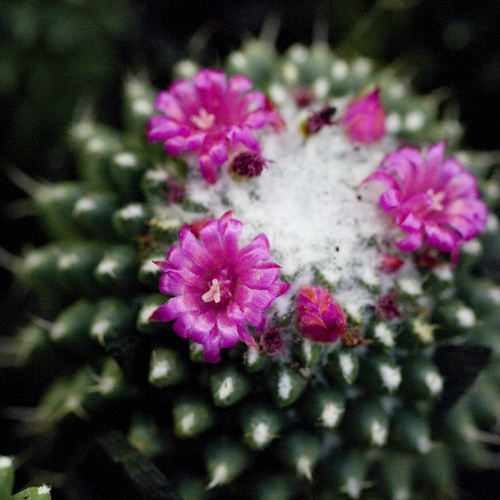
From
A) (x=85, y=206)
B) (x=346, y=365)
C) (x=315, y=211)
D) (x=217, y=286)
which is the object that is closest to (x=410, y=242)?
(x=315, y=211)

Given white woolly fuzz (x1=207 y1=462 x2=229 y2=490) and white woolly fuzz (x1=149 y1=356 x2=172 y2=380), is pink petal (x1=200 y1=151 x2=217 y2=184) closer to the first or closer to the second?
white woolly fuzz (x1=149 y1=356 x2=172 y2=380)

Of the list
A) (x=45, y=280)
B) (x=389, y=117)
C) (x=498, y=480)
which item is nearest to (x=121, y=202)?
(x=45, y=280)

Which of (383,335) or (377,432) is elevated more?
(383,335)

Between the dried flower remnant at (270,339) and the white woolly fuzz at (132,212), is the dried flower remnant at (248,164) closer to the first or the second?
the white woolly fuzz at (132,212)

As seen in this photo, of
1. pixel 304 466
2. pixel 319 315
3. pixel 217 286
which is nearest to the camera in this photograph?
pixel 217 286

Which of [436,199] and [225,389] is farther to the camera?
[436,199]

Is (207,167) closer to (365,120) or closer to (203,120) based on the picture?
(203,120)

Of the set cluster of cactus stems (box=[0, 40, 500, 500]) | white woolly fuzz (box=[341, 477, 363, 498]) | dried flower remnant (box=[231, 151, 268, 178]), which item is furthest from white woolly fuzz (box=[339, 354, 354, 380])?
dried flower remnant (box=[231, 151, 268, 178])

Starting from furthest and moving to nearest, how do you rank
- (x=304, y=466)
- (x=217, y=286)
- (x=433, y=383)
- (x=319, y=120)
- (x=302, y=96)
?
(x=302, y=96), (x=319, y=120), (x=433, y=383), (x=304, y=466), (x=217, y=286)
